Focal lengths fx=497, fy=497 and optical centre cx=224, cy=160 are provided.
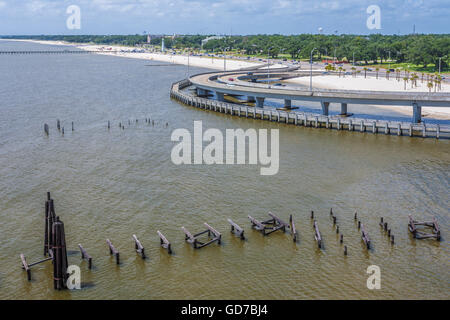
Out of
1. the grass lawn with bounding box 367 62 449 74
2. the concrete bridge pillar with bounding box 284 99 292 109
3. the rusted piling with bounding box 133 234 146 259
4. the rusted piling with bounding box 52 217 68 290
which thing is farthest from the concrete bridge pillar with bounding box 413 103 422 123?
the grass lawn with bounding box 367 62 449 74

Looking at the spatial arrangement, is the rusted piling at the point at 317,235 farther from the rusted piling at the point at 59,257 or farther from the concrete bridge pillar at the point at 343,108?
the concrete bridge pillar at the point at 343,108

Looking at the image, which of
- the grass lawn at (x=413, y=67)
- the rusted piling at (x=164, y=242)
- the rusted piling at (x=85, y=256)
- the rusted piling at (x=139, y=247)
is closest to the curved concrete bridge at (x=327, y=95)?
the rusted piling at (x=164, y=242)

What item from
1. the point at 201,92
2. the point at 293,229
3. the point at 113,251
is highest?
the point at 201,92

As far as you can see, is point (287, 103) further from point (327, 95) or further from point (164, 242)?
point (164, 242)

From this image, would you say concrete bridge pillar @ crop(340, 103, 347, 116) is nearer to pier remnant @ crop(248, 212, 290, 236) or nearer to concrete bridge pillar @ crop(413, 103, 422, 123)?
concrete bridge pillar @ crop(413, 103, 422, 123)

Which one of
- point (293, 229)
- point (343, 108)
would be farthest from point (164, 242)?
point (343, 108)

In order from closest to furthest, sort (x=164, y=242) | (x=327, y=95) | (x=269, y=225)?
(x=164, y=242)
(x=269, y=225)
(x=327, y=95)

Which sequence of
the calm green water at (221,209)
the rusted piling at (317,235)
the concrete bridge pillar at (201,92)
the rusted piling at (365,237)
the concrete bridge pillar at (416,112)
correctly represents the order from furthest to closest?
the concrete bridge pillar at (201,92) → the concrete bridge pillar at (416,112) → the rusted piling at (317,235) → the rusted piling at (365,237) → the calm green water at (221,209)

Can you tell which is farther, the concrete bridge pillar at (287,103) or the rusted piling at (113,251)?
the concrete bridge pillar at (287,103)

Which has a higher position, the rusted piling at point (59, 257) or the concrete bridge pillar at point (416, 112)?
the concrete bridge pillar at point (416, 112)
